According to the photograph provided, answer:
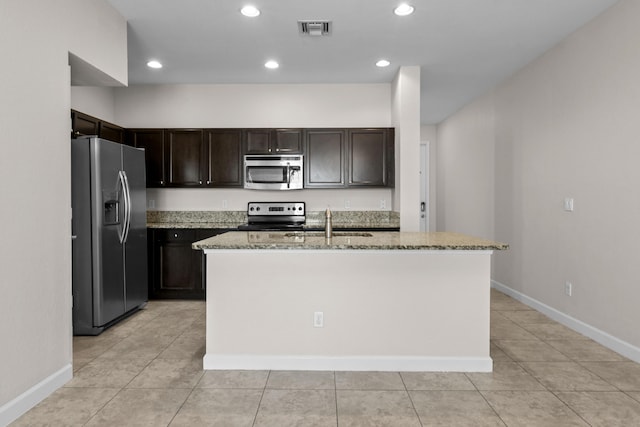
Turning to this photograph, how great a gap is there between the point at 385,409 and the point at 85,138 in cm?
308

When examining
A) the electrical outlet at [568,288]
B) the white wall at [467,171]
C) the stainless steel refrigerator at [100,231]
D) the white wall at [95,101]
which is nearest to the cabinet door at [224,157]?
the stainless steel refrigerator at [100,231]

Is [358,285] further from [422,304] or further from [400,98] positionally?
[400,98]

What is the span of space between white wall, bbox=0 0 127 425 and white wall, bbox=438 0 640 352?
388 cm

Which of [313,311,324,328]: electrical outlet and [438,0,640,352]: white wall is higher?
[438,0,640,352]: white wall

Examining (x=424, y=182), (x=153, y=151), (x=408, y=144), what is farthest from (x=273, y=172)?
(x=424, y=182)

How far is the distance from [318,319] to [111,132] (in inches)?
131

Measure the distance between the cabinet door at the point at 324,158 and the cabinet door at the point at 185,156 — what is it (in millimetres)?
1298

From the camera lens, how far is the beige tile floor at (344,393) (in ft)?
7.00

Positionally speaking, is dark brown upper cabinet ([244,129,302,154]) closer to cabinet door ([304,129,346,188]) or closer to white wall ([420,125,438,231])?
cabinet door ([304,129,346,188])

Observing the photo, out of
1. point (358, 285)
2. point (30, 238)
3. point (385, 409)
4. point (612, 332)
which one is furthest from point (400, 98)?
point (30, 238)

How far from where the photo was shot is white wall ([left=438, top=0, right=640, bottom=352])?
9.76 feet

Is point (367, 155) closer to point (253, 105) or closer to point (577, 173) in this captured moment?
point (253, 105)

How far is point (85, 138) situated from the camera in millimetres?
3359

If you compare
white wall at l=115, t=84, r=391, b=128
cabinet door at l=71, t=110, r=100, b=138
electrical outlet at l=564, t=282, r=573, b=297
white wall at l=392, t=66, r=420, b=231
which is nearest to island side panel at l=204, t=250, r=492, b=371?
electrical outlet at l=564, t=282, r=573, b=297
